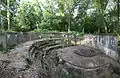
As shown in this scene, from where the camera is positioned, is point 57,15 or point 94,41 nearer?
point 94,41

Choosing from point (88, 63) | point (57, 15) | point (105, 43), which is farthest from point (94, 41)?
point (57, 15)

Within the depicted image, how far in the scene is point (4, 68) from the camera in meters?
2.99

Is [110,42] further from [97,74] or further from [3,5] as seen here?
[3,5]

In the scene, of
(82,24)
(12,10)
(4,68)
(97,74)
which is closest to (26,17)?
(12,10)

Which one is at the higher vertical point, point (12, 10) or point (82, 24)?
point (12, 10)

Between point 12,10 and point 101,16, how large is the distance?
12.0 meters

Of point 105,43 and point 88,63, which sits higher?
point 105,43

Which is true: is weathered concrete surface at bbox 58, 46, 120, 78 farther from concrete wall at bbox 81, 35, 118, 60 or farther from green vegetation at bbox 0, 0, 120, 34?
green vegetation at bbox 0, 0, 120, 34

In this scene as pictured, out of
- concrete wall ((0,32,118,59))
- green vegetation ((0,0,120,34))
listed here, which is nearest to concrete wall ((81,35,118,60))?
concrete wall ((0,32,118,59))

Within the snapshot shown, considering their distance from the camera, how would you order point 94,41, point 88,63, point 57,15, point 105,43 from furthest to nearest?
point 57,15 → point 94,41 → point 105,43 → point 88,63

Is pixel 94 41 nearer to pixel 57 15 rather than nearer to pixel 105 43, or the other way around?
pixel 105 43

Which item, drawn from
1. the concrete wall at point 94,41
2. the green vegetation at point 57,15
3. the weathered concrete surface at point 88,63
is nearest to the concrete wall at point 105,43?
the concrete wall at point 94,41

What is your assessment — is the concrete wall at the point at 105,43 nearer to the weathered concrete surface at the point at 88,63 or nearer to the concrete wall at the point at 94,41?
the concrete wall at the point at 94,41

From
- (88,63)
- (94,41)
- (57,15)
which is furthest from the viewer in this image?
(57,15)
